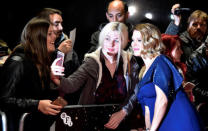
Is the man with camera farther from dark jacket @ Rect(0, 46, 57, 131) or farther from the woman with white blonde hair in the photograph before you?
dark jacket @ Rect(0, 46, 57, 131)

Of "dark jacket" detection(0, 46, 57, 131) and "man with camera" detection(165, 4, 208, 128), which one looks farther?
"man with camera" detection(165, 4, 208, 128)

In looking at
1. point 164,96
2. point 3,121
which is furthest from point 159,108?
point 3,121

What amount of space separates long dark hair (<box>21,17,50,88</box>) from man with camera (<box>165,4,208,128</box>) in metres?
1.73

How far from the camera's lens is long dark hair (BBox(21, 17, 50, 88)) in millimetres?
2705

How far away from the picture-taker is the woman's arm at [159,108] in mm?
2408

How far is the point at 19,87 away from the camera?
2.64 m

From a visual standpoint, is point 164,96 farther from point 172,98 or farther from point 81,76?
point 81,76

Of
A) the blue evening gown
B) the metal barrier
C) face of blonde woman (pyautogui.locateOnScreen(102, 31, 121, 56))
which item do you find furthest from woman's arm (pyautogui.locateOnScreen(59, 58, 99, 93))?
the blue evening gown

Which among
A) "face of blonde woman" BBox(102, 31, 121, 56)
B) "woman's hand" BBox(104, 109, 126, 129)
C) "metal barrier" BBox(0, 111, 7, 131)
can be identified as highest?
"face of blonde woman" BBox(102, 31, 121, 56)

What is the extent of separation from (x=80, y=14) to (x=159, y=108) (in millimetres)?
1651

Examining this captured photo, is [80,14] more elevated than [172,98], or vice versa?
[80,14]

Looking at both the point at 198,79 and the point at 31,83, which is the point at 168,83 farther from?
the point at 198,79

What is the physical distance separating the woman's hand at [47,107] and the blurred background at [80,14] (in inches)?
32.6

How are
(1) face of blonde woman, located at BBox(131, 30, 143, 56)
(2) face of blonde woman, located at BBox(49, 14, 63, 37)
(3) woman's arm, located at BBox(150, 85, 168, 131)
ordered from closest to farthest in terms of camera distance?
1. (3) woman's arm, located at BBox(150, 85, 168, 131)
2. (1) face of blonde woman, located at BBox(131, 30, 143, 56)
3. (2) face of blonde woman, located at BBox(49, 14, 63, 37)
